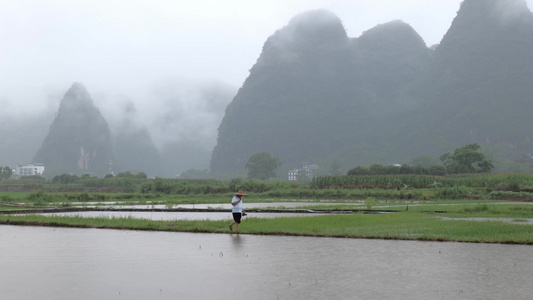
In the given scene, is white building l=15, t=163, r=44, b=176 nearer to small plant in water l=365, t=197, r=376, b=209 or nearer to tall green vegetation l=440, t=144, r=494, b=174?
tall green vegetation l=440, t=144, r=494, b=174

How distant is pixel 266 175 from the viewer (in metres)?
112

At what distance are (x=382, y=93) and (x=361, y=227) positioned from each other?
168 m

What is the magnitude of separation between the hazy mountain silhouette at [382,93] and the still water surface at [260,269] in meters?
128

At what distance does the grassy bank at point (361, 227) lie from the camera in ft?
45.6

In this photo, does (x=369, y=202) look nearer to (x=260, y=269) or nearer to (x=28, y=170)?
(x=260, y=269)

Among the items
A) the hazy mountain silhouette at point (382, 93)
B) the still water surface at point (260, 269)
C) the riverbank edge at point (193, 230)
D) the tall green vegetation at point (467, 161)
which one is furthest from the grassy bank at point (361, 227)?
the hazy mountain silhouette at point (382, 93)

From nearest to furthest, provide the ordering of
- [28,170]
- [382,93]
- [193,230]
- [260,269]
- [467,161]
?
[260,269], [193,230], [467,161], [28,170], [382,93]

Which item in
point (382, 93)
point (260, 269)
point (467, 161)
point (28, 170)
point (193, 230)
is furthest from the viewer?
point (382, 93)

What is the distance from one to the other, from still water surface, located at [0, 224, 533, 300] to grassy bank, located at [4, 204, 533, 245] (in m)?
Answer: 0.94

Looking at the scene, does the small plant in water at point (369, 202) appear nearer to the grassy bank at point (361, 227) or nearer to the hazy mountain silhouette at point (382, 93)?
the grassy bank at point (361, 227)

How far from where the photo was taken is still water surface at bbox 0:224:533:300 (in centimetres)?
746

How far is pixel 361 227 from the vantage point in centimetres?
1644

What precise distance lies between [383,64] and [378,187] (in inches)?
5751

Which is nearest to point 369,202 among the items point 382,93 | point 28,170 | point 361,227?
point 361,227
